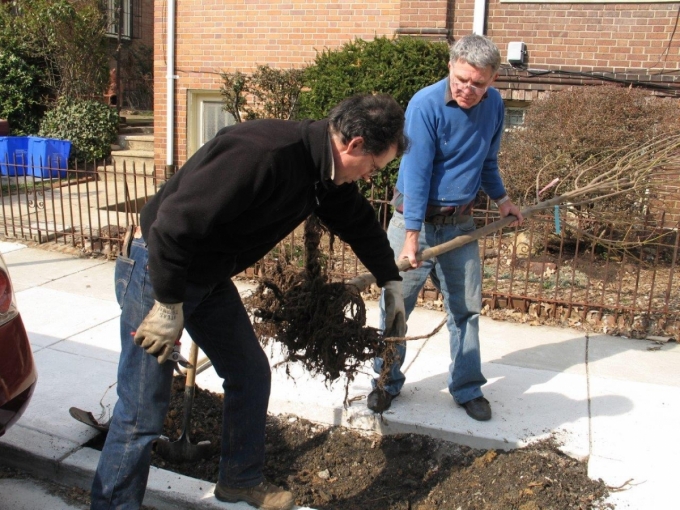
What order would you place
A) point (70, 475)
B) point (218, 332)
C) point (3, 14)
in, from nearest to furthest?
1. point (218, 332)
2. point (70, 475)
3. point (3, 14)

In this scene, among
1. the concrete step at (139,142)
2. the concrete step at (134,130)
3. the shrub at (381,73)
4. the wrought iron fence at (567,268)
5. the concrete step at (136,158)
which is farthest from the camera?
the concrete step at (134,130)

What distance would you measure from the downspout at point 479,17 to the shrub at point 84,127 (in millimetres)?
7043

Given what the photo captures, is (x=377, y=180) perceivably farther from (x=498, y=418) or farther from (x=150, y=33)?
(x=150, y=33)

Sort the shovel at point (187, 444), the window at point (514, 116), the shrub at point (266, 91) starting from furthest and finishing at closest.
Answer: the shrub at point (266, 91), the window at point (514, 116), the shovel at point (187, 444)

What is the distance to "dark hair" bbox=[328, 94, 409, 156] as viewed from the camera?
2480 mm

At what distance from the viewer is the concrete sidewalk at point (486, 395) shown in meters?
3.38

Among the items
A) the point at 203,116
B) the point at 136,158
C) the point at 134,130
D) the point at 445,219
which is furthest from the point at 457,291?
the point at 134,130

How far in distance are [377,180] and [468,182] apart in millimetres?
3497

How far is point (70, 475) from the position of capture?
3365mm

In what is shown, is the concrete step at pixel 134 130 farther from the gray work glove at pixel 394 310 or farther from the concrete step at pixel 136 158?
the gray work glove at pixel 394 310

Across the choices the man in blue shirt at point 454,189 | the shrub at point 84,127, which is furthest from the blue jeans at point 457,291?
the shrub at point 84,127

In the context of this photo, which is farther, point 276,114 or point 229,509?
point 276,114

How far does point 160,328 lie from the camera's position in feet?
8.11

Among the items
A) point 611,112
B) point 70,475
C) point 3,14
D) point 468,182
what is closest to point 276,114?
point 611,112
